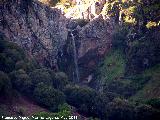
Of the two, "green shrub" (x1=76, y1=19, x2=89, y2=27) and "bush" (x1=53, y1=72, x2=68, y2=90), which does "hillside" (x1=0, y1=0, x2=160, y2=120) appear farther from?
"bush" (x1=53, y1=72, x2=68, y2=90)

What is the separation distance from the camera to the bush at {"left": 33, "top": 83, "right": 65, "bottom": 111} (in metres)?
55.8

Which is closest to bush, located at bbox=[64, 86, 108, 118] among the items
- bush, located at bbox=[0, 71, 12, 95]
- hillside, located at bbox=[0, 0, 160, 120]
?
hillside, located at bbox=[0, 0, 160, 120]

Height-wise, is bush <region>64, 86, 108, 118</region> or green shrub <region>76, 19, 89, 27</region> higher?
green shrub <region>76, 19, 89, 27</region>

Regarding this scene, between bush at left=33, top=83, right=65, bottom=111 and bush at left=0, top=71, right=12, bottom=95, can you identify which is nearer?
bush at left=0, top=71, right=12, bottom=95

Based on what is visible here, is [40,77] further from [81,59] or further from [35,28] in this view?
[81,59]

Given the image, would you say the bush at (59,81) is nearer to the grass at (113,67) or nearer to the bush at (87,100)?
the bush at (87,100)

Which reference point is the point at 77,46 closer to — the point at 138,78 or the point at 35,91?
the point at 138,78

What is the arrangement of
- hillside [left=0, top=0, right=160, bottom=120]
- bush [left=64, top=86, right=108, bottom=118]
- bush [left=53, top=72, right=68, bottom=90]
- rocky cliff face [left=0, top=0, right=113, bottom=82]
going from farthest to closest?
rocky cliff face [left=0, top=0, right=113, bottom=82]
bush [left=53, top=72, right=68, bottom=90]
bush [left=64, top=86, right=108, bottom=118]
hillside [left=0, top=0, right=160, bottom=120]

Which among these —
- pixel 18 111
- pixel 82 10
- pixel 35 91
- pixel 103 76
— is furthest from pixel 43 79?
pixel 82 10

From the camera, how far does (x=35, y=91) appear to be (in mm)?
56125

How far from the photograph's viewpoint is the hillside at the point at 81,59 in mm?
56219

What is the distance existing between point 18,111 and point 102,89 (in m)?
29.8

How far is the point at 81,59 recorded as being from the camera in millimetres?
83938

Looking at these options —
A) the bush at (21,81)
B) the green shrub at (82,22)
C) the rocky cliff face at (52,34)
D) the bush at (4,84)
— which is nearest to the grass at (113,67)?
the rocky cliff face at (52,34)
